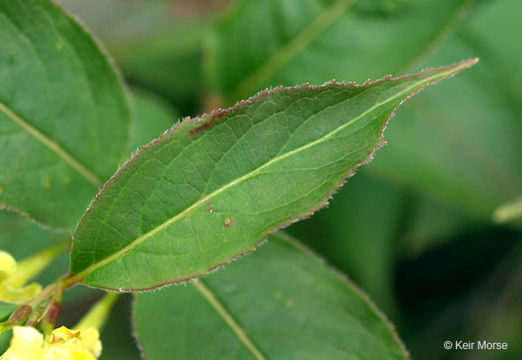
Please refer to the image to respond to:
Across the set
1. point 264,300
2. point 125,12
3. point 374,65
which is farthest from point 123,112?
point 125,12

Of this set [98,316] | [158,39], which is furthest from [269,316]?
[158,39]

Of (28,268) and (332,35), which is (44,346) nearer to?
(28,268)

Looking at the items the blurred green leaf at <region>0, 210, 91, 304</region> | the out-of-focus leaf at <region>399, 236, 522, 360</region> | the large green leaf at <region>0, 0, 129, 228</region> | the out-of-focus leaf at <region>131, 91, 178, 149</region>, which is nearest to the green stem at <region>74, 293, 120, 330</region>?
the large green leaf at <region>0, 0, 129, 228</region>

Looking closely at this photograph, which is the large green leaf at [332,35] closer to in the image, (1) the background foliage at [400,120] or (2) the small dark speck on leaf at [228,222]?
(1) the background foliage at [400,120]

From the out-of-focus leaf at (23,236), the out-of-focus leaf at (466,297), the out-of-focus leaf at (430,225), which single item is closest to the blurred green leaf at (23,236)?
the out-of-focus leaf at (23,236)

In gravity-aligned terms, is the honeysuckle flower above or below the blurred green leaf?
below

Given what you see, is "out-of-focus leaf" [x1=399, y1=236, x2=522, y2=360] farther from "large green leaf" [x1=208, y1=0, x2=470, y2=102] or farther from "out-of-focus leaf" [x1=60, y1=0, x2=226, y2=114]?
"out-of-focus leaf" [x1=60, y1=0, x2=226, y2=114]
